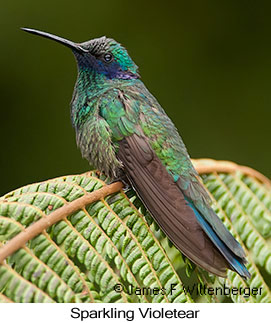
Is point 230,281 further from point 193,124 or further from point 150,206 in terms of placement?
point 193,124

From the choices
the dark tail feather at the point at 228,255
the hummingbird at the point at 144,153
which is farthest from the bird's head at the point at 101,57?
the dark tail feather at the point at 228,255

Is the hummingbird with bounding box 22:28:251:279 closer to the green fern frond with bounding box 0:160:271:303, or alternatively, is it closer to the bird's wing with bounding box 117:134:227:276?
the bird's wing with bounding box 117:134:227:276

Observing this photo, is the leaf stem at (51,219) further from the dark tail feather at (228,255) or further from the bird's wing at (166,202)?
the dark tail feather at (228,255)

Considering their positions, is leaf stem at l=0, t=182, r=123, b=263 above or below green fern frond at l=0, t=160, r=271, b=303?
above

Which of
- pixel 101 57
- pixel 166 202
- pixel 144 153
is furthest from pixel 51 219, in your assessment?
pixel 101 57

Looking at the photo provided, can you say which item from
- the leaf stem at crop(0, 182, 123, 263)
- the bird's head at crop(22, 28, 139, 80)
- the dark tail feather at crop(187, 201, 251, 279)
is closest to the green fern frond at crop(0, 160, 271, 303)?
the leaf stem at crop(0, 182, 123, 263)

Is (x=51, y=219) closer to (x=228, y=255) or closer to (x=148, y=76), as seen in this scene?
(x=228, y=255)

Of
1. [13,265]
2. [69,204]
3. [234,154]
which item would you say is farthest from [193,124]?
[13,265]
